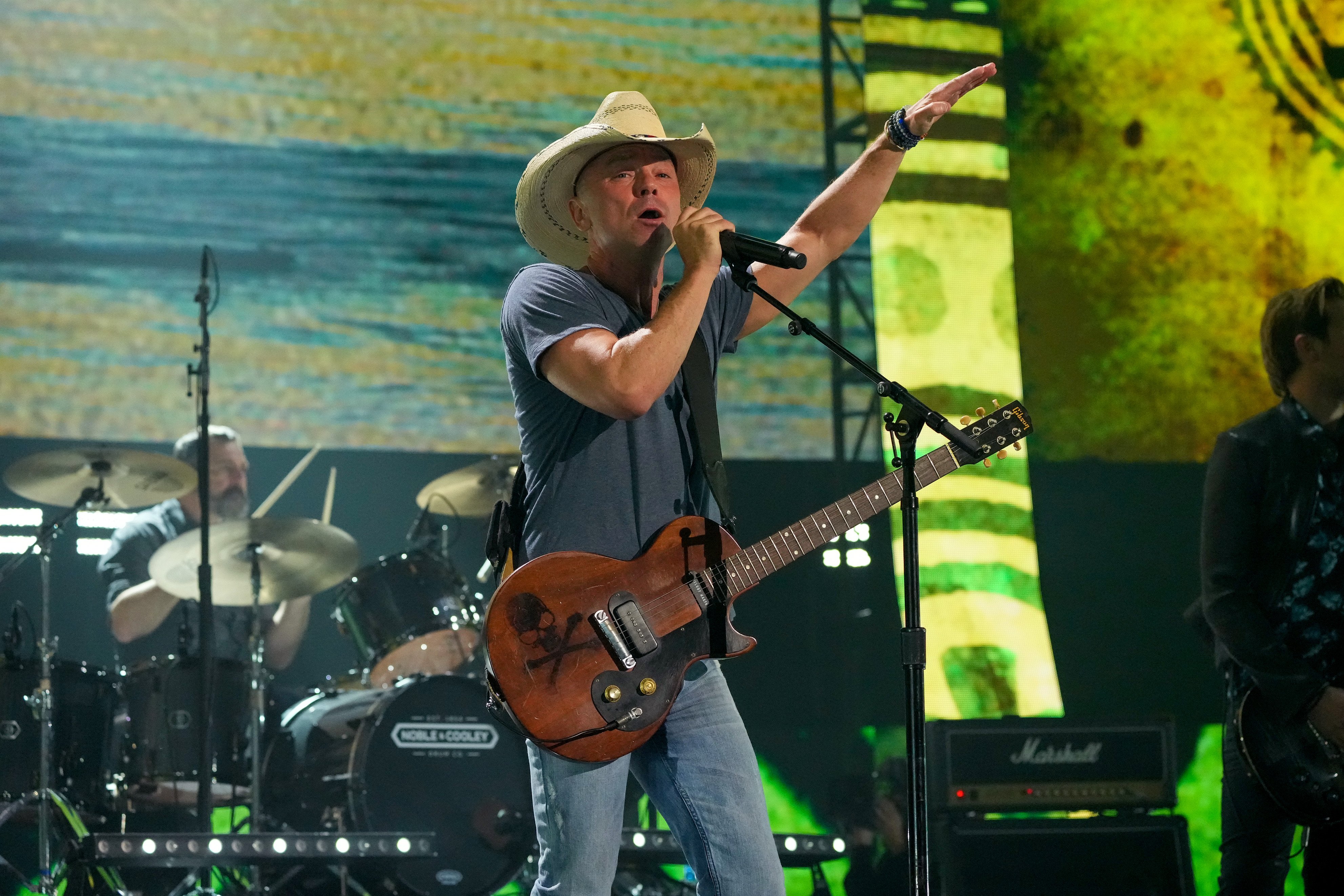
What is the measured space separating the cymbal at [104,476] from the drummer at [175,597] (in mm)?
227

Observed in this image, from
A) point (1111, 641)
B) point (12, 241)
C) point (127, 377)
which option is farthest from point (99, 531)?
point (1111, 641)

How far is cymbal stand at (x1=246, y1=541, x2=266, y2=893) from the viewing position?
480 cm

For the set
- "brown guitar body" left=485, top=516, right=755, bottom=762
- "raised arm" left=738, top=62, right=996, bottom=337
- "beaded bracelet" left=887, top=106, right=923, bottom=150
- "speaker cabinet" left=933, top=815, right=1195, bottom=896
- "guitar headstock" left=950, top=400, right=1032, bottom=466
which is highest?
"beaded bracelet" left=887, top=106, right=923, bottom=150

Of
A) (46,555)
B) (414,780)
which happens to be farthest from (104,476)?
(414,780)

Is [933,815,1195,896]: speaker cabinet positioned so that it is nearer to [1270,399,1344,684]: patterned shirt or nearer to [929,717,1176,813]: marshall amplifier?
[929,717,1176,813]: marshall amplifier

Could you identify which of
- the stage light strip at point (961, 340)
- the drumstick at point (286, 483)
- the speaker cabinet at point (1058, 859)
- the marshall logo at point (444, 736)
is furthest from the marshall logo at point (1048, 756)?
the drumstick at point (286, 483)

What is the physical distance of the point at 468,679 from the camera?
489cm

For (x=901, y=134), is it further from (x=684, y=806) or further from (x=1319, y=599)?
(x=1319, y=599)

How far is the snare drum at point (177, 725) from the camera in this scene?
4.88 m

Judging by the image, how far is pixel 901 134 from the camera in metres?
2.87

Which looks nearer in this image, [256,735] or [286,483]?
[256,735]

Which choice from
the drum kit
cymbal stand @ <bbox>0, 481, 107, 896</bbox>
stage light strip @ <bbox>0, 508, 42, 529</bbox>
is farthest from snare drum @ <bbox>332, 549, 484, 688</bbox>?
stage light strip @ <bbox>0, 508, 42, 529</bbox>

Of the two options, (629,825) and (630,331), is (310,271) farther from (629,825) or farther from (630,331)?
(630,331)

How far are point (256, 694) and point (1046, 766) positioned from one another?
286cm
